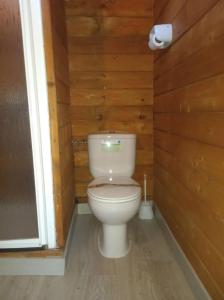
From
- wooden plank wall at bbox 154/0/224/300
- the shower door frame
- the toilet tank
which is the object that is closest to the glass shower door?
the shower door frame

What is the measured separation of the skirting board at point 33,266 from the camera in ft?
5.05

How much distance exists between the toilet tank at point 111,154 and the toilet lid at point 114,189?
0.49ft

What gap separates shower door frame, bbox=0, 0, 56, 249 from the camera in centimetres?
135

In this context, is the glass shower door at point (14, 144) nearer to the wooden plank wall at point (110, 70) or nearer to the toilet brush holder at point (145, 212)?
the wooden plank wall at point (110, 70)

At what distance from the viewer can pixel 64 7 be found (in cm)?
206

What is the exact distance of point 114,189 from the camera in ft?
5.50

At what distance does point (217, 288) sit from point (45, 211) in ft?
3.52

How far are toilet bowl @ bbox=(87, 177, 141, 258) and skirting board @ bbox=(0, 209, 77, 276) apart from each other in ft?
1.17

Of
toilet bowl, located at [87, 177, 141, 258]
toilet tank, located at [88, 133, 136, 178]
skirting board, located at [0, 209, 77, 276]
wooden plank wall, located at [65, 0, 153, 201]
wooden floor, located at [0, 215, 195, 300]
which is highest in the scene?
wooden plank wall, located at [65, 0, 153, 201]

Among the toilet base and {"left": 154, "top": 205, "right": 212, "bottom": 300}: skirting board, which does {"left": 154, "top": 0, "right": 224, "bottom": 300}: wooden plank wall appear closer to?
{"left": 154, "top": 205, "right": 212, "bottom": 300}: skirting board

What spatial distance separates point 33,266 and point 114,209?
2.18 feet

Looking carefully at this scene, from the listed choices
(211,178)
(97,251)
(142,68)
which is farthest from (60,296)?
(142,68)

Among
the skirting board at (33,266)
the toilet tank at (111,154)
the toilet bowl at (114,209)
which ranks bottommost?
the skirting board at (33,266)

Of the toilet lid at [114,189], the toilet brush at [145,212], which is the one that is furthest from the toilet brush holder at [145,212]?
the toilet lid at [114,189]
